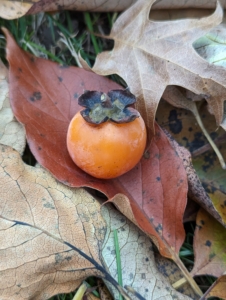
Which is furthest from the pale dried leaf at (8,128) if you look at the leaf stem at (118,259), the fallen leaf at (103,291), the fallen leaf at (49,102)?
the fallen leaf at (103,291)

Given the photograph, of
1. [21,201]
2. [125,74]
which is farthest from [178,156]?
[21,201]

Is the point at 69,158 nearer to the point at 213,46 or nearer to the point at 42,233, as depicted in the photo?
the point at 42,233

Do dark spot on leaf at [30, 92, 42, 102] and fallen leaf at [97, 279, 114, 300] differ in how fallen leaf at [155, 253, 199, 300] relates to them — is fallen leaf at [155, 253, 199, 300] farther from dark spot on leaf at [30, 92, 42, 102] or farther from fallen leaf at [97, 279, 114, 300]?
dark spot on leaf at [30, 92, 42, 102]

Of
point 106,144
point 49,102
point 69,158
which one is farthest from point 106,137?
point 49,102

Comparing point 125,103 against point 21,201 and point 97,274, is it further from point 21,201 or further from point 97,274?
point 97,274

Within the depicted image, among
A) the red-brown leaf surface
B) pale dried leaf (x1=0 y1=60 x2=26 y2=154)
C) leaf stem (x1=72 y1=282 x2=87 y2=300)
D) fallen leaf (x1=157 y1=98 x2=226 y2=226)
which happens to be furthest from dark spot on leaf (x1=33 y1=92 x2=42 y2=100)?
leaf stem (x1=72 y1=282 x2=87 y2=300)
